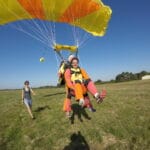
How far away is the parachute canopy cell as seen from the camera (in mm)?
11680

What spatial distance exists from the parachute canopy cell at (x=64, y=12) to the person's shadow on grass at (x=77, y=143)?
204 inches

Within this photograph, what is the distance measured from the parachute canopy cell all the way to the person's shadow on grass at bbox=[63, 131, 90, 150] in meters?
5.19

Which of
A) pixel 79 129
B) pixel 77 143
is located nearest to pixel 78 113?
pixel 79 129

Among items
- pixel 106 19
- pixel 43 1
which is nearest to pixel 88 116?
pixel 106 19

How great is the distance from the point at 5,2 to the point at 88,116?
848cm

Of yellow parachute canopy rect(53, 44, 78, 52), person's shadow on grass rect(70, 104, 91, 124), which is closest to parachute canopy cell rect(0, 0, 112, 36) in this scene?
yellow parachute canopy rect(53, 44, 78, 52)

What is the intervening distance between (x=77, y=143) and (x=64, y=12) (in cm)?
618

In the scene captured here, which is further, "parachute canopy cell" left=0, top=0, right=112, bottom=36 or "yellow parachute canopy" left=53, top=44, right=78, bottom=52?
"parachute canopy cell" left=0, top=0, right=112, bottom=36

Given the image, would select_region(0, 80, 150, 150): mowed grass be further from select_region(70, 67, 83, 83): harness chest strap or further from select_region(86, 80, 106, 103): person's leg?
select_region(70, 67, 83, 83): harness chest strap

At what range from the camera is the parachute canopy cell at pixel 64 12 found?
460 inches

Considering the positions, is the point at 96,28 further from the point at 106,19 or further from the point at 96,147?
the point at 96,147

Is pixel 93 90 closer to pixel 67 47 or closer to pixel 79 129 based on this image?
pixel 67 47

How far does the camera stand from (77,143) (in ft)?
42.9

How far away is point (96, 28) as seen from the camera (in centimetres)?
1377
